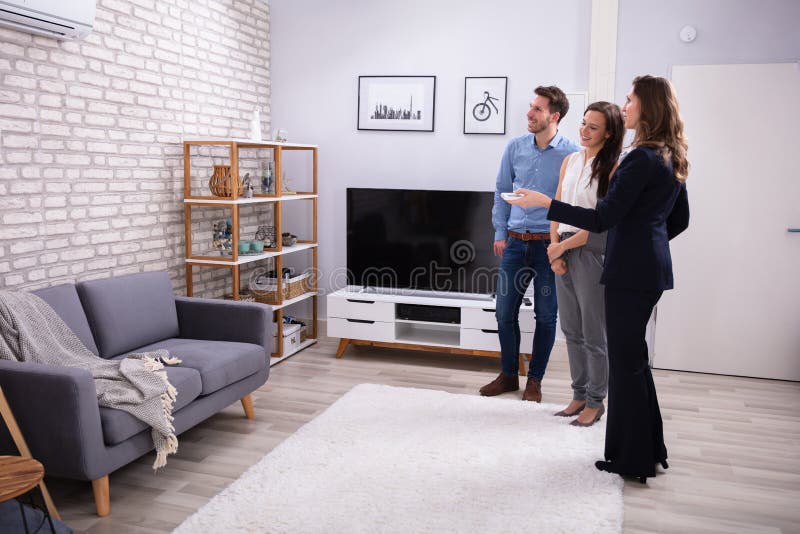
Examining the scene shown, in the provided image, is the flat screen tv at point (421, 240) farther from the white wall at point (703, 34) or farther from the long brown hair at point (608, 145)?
the long brown hair at point (608, 145)

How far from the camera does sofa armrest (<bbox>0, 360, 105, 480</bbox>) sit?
2357 mm

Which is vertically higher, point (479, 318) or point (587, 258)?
point (587, 258)

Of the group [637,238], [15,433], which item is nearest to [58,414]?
[15,433]

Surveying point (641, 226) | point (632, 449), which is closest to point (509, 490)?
point (632, 449)

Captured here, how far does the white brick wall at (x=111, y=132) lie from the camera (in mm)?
3072

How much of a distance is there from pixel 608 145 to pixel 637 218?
642mm

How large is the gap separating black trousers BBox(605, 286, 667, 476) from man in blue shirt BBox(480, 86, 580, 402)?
3.36 ft

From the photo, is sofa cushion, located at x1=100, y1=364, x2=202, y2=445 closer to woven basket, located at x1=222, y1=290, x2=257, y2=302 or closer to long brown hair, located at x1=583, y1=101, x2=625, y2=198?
woven basket, located at x1=222, y1=290, x2=257, y2=302

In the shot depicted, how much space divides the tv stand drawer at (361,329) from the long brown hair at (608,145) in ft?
6.56

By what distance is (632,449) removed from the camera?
109 inches

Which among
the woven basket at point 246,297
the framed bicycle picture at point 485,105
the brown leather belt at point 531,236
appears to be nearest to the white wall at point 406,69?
the framed bicycle picture at point 485,105

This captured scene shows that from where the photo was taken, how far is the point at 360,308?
468cm

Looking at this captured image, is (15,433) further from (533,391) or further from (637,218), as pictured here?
(533,391)

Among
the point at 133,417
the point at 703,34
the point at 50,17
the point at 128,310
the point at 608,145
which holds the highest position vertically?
the point at 703,34
